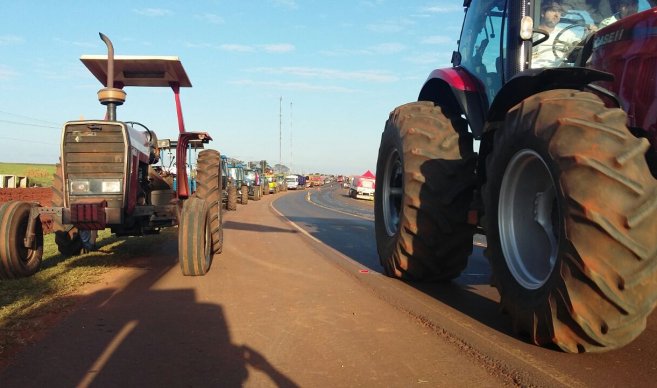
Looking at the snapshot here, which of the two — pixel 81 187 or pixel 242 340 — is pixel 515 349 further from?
pixel 81 187

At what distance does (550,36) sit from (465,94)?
44.0 inches

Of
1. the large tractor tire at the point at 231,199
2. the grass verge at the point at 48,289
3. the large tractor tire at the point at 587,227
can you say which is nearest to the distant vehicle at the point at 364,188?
the large tractor tire at the point at 231,199

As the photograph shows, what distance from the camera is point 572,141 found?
→ 323 cm

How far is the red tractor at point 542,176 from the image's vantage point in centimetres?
298

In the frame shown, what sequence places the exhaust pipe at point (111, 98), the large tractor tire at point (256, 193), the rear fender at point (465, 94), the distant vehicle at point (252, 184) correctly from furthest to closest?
the large tractor tire at point (256, 193), the distant vehicle at point (252, 184), the exhaust pipe at point (111, 98), the rear fender at point (465, 94)

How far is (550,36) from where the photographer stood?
15.7 feet

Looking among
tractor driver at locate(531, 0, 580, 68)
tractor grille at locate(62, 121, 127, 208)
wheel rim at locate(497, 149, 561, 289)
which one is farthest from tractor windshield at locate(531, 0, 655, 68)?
tractor grille at locate(62, 121, 127, 208)

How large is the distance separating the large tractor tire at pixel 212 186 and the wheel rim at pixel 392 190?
8.69ft

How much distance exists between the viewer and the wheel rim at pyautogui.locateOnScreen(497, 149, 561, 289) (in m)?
3.81

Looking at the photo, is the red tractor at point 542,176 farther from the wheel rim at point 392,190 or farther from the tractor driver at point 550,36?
the wheel rim at point 392,190

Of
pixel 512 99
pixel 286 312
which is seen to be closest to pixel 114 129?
pixel 286 312

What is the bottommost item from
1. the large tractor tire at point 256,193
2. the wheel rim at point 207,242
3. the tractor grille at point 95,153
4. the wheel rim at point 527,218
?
the large tractor tire at point 256,193

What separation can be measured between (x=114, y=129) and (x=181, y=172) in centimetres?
141

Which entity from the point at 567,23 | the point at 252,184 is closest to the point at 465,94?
the point at 567,23
